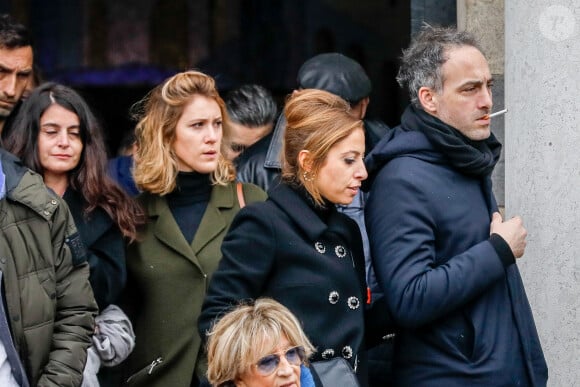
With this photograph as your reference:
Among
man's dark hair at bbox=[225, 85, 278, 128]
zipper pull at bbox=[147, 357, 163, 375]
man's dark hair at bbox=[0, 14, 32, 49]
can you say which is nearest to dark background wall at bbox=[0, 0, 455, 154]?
man's dark hair at bbox=[225, 85, 278, 128]

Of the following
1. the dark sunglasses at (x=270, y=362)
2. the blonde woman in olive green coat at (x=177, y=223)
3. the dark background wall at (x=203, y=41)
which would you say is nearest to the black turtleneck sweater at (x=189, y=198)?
the blonde woman in olive green coat at (x=177, y=223)

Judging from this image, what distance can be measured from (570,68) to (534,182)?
445 millimetres

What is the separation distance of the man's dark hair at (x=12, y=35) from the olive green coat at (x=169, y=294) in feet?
3.78

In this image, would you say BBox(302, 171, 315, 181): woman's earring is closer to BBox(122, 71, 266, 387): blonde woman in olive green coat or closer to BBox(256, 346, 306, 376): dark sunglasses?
BBox(256, 346, 306, 376): dark sunglasses

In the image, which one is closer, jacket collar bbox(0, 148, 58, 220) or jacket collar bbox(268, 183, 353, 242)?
jacket collar bbox(268, 183, 353, 242)

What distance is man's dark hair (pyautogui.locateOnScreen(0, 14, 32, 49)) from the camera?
5.41m

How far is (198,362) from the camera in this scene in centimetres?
468

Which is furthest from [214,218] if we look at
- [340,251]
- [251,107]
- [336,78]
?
[251,107]

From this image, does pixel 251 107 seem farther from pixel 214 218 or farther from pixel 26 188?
pixel 26 188

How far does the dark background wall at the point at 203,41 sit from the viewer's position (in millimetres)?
11500

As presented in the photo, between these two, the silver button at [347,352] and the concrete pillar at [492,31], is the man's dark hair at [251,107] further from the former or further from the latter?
the silver button at [347,352]

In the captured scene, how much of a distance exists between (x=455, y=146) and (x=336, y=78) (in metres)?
Result: 1.47

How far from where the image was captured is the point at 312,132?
4094 mm

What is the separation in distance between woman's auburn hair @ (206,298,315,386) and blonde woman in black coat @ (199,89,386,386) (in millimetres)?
243
